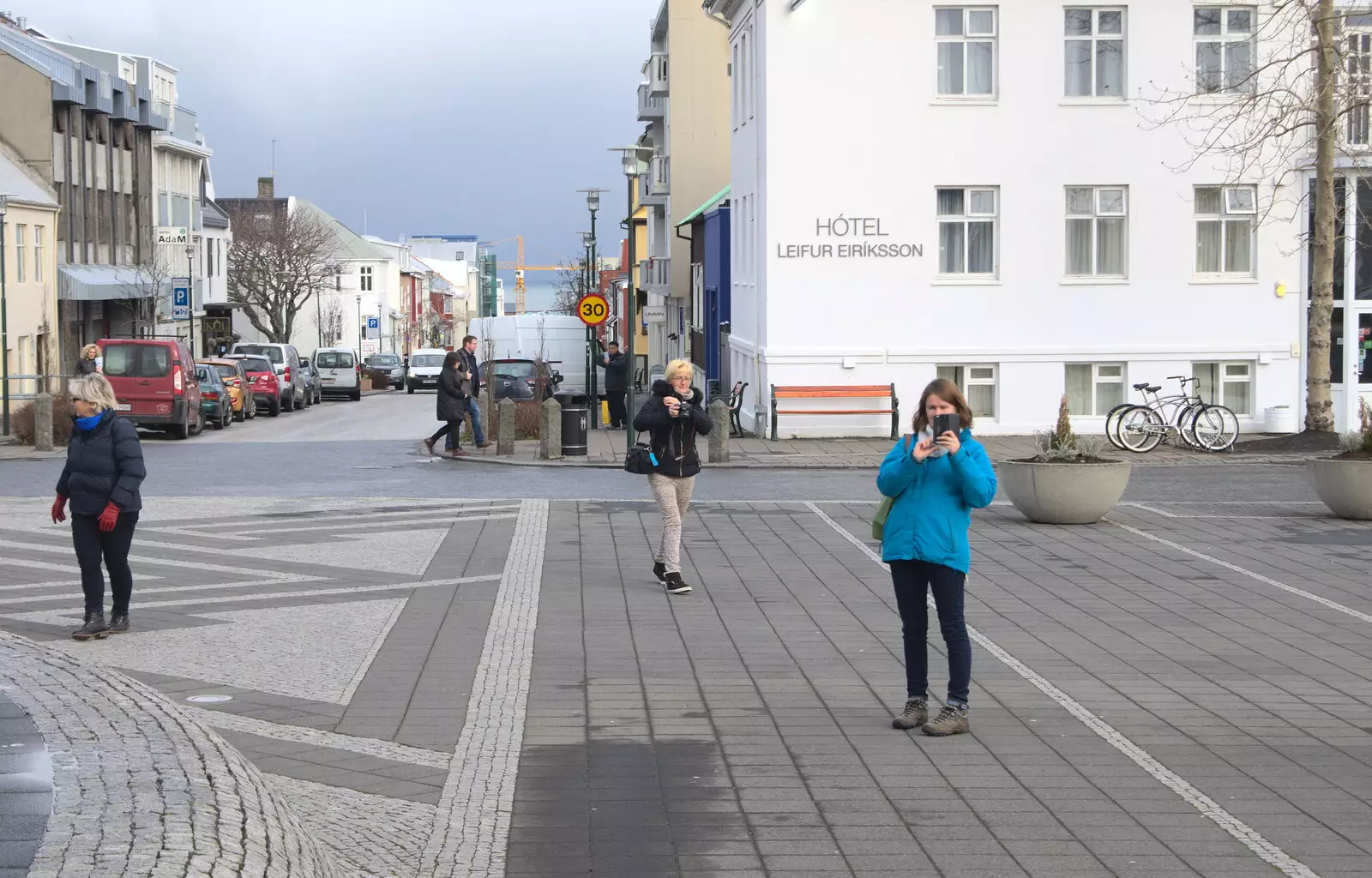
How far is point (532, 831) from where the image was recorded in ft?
20.2

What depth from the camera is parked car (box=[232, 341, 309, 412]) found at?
161 feet

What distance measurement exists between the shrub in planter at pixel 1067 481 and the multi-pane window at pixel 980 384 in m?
13.3

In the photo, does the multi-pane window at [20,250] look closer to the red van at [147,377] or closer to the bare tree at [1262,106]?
the red van at [147,377]

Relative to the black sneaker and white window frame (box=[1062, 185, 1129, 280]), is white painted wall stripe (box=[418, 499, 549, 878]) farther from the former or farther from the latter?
white window frame (box=[1062, 185, 1129, 280])

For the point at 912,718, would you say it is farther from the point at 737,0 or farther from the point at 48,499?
the point at 737,0

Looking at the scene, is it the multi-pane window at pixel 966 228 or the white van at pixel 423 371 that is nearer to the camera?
the multi-pane window at pixel 966 228

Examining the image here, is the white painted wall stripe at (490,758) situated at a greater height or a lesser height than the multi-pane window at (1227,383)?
lesser

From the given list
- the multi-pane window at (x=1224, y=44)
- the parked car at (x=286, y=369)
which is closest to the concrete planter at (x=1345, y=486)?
the multi-pane window at (x=1224, y=44)

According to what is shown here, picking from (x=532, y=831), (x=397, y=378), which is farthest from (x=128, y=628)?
(x=397, y=378)

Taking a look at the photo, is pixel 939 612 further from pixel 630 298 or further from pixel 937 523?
pixel 630 298

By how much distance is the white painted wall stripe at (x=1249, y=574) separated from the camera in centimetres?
1145

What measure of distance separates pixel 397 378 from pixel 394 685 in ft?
236

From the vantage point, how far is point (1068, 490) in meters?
15.9

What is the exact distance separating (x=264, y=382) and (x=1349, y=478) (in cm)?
3558
